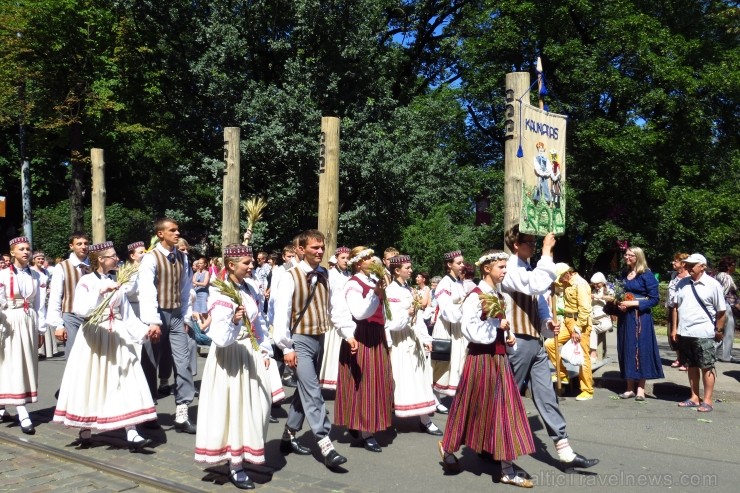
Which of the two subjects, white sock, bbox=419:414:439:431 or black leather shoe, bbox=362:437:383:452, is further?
white sock, bbox=419:414:439:431

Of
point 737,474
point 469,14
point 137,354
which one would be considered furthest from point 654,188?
point 137,354

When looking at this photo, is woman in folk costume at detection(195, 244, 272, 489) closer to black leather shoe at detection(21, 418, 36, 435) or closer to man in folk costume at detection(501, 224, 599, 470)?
man in folk costume at detection(501, 224, 599, 470)

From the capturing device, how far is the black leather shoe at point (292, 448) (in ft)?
21.5

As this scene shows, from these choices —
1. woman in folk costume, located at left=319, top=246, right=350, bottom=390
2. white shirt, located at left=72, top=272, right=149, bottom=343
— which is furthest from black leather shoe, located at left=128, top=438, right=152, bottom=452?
woman in folk costume, located at left=319, top=246, right=350, bottom=390

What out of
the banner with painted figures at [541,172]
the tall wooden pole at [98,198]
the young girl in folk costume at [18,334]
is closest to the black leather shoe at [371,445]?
the banner with painted figures at [541,172]

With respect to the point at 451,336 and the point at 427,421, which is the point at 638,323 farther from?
the point at 427,421

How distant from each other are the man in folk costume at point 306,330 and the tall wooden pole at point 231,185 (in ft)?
20.2

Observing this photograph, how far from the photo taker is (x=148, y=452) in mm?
6547

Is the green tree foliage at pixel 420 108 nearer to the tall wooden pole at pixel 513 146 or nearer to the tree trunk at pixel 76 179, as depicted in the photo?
the tree trunk at pixel 76 179

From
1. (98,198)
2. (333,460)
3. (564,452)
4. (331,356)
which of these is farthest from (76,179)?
(564,452)

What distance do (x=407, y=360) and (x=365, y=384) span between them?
93 centimetres

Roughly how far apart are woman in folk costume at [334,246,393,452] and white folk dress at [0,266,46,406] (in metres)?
3.26

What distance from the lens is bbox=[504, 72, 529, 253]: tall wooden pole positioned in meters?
9.12

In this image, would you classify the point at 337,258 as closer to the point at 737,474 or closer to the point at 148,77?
the point at 737,474
